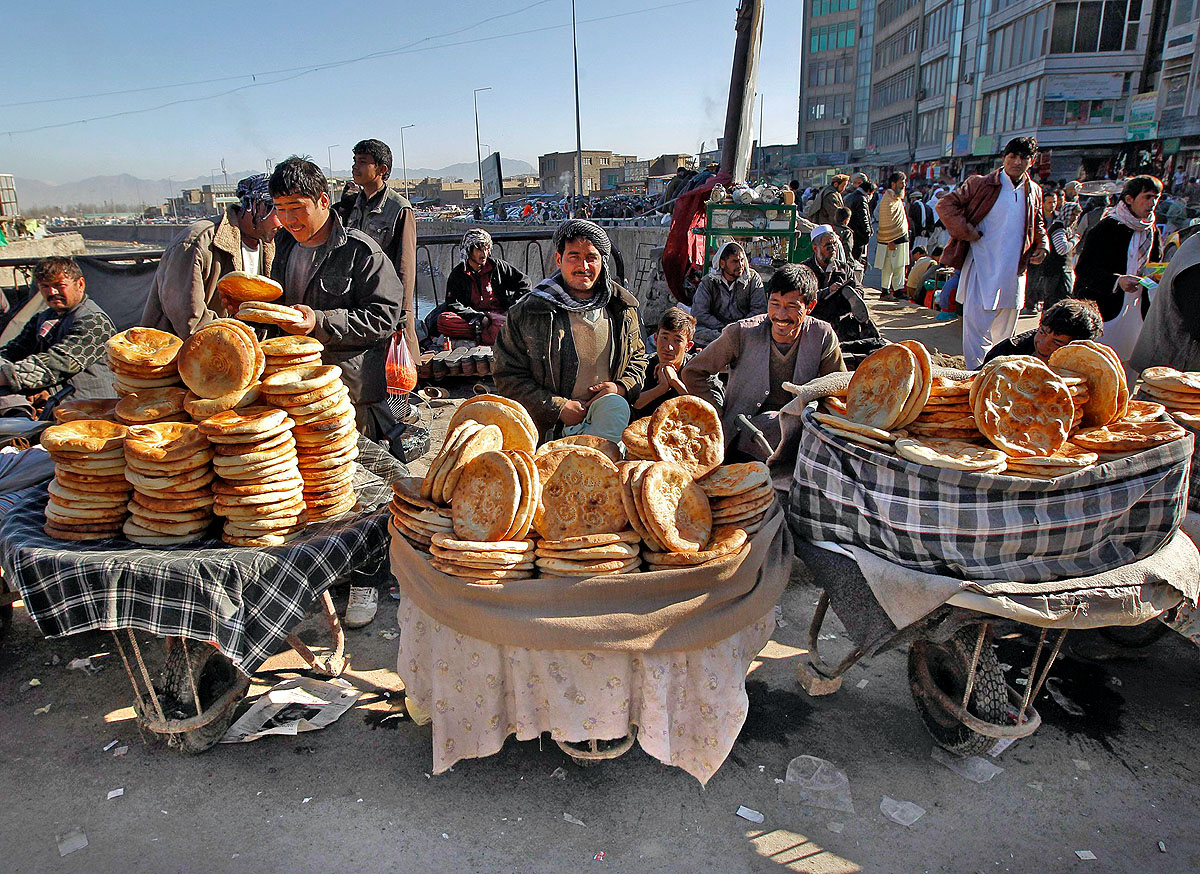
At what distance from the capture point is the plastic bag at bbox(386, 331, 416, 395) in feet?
16.4

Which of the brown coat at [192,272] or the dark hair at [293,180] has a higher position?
the dark hair at [293,180]

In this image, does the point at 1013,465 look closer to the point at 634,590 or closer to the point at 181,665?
the point at 634,590

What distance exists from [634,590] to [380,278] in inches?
86.7

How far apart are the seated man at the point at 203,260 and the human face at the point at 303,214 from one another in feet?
2.51

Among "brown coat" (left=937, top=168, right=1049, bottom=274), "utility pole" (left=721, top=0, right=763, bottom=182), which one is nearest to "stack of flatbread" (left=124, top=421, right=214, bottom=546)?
"brown coat" (left=937, top=168, right=1049, bottom=274)

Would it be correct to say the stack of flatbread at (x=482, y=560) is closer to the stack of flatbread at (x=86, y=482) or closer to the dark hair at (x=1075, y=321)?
the stack of flatbread at (x=86, y=482)

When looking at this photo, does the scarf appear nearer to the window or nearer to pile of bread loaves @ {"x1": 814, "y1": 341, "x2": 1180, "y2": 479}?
pile of bread loaves @ {"x1": 814, "y1": 341, "x2": 1180, "y2": 479}

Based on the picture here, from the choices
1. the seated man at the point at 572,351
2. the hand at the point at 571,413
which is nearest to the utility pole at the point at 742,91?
the seated man at the point at 572,351

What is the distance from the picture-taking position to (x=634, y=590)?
220 centimetres

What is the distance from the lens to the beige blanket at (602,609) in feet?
7.12

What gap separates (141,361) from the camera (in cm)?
264

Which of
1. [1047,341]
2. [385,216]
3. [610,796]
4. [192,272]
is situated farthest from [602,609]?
[385,216]

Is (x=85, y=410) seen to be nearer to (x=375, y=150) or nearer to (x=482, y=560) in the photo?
(x=482, y=560)

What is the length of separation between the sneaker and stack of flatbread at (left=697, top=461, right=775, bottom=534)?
2000 millimetres
